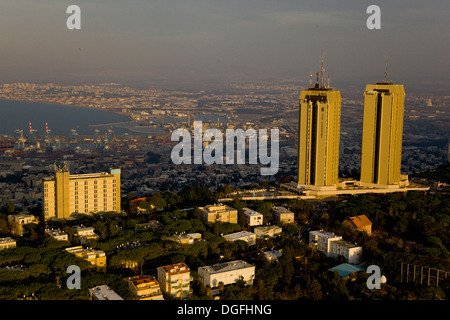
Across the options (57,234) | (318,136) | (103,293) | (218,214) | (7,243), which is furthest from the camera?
(318,136)

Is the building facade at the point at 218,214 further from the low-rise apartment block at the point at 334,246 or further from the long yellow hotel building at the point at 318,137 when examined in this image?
the long yellow hotel building at the point at 318,137

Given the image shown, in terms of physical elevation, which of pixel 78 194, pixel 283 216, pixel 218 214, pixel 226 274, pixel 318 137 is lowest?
pixel 226 274

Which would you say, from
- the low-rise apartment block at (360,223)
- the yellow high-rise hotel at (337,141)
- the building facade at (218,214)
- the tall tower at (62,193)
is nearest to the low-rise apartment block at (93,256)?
the tall tower at (62,193)

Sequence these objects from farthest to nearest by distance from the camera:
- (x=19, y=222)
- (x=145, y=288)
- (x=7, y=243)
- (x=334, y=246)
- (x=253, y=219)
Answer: (x=253, y=219) → (x=19, y=222) → (x=334, y=246) → (x=7, y=243) → (x=145, y=288)

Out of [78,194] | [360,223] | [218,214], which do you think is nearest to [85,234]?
[78,194]

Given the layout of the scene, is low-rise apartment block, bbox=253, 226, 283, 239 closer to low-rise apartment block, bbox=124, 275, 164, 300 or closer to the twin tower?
low-rise apartment block, bbox=124, 275, 164, 300

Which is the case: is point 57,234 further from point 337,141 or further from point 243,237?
point 337,141

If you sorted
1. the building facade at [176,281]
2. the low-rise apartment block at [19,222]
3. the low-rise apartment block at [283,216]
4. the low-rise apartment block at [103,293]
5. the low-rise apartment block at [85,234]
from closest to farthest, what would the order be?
the low-rise apartment block at [103,293], the building facade at [176,281], the low-rise apartment block at [85,234], the low-rise apartment block at [19,222], the low-rise apartment block at [283,216]
